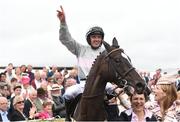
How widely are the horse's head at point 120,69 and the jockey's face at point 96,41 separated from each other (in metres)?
0.60

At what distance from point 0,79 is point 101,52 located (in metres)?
7.72

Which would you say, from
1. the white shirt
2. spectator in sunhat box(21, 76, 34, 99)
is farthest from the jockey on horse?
spectator in sunhat box(21, 76, 34, 99)

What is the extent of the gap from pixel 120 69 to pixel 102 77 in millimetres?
337

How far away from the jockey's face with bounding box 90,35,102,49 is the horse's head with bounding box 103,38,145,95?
601mm

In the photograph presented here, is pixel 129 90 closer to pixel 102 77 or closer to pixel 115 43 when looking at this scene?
pixel 102 77

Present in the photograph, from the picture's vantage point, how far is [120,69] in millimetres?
6516

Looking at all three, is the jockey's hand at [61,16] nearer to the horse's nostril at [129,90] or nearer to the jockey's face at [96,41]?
the jockey's face at [96,41]

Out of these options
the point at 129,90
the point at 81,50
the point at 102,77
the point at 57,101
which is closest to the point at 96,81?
the point at 102,77

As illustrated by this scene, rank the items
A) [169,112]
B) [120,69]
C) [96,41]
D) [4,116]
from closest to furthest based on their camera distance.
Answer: [169,112] < [120,69] < [96,41] < [4,116]

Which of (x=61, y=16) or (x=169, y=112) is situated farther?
(x=61, y=16)

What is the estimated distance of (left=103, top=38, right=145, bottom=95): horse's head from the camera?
21.1ft

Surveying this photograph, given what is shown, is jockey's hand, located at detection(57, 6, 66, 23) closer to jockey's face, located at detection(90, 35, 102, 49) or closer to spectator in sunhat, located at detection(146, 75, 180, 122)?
jockey's face, located at detection(90, 35, 102, 49)

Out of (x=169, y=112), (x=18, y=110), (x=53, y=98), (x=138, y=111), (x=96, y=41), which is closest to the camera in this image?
(x=138, y=111)

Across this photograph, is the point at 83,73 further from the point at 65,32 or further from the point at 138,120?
the point at 138,120
